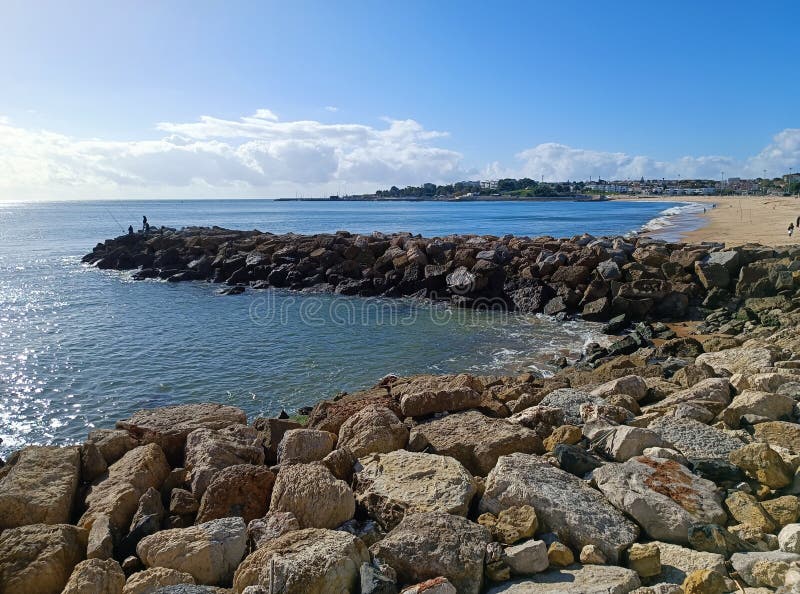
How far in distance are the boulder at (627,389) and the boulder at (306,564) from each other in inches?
175

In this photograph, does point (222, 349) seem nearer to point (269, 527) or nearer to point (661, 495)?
point (269, 527)

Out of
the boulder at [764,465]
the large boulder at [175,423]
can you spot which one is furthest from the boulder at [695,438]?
the large boulder at [175,423]

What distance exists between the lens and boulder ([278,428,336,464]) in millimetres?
5598

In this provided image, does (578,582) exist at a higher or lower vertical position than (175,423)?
higher

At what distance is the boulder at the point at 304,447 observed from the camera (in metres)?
5.60

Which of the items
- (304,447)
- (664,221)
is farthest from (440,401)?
(664,221)

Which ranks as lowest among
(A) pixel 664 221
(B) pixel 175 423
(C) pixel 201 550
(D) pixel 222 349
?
(D) pixel 222 349

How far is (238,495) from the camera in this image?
4.85 m

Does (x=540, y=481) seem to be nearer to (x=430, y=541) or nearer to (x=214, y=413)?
(x=430, y=541)

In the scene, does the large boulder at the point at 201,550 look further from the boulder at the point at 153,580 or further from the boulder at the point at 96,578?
the boulder at the point at 96,578

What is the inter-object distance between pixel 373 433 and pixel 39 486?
3.31 metres

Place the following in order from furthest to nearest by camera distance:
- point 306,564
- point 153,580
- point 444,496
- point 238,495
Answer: point 238,495
point 444,496
point 153,580
point 306,564

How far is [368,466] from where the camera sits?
16.9 feet

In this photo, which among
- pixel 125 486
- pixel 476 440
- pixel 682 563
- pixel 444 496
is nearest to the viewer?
pixel 682 563
